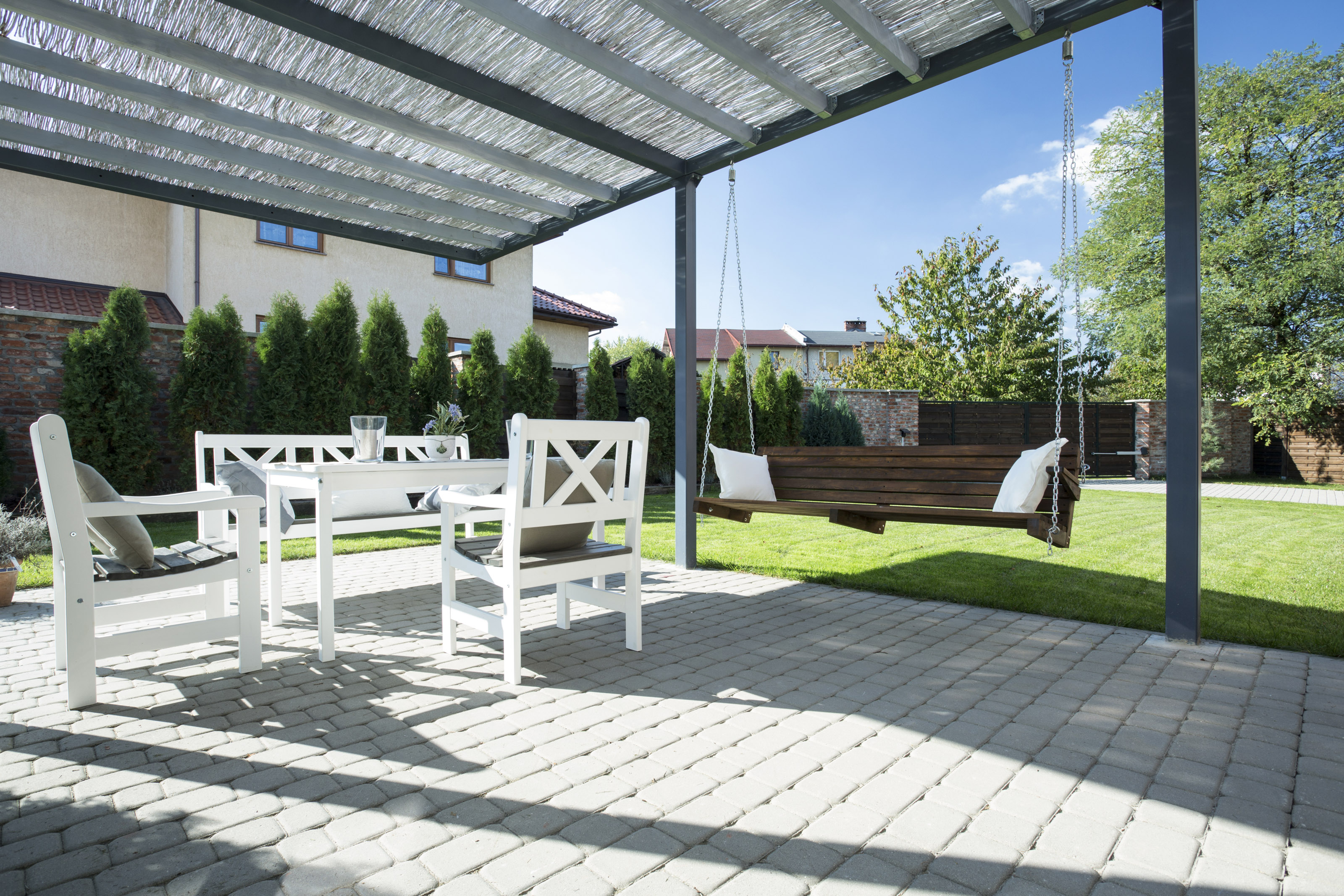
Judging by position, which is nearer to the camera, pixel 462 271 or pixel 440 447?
pixel 440 447

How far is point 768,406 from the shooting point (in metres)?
13.4

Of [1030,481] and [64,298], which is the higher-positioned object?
[64,298]

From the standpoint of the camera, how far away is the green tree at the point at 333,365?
896cm

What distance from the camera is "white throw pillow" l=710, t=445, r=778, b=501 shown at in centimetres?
531

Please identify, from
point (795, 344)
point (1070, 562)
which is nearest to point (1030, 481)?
point (1070, 562)

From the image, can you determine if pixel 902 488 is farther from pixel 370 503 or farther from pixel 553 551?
pixel 370 503

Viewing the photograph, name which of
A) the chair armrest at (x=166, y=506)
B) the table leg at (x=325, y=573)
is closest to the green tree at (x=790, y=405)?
the table leg at (x=325, y=573)

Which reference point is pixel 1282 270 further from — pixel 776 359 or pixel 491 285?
pixel 491 285

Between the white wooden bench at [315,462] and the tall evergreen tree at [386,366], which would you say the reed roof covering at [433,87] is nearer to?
the white wooden bench at [315,462]

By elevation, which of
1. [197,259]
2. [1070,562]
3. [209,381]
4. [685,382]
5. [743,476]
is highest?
[197,259]

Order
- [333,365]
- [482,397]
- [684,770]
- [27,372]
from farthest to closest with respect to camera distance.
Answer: [482,397]
[333,365]
[27,372]
[684,770]

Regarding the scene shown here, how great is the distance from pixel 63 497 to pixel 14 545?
8.87 ft

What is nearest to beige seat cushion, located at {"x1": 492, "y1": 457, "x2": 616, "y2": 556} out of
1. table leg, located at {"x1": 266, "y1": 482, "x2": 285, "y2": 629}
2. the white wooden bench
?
the white wooden bench

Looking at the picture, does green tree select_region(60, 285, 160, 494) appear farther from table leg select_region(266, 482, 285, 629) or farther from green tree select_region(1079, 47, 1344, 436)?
green tree select_region(1079, 47, 1344, 436)
